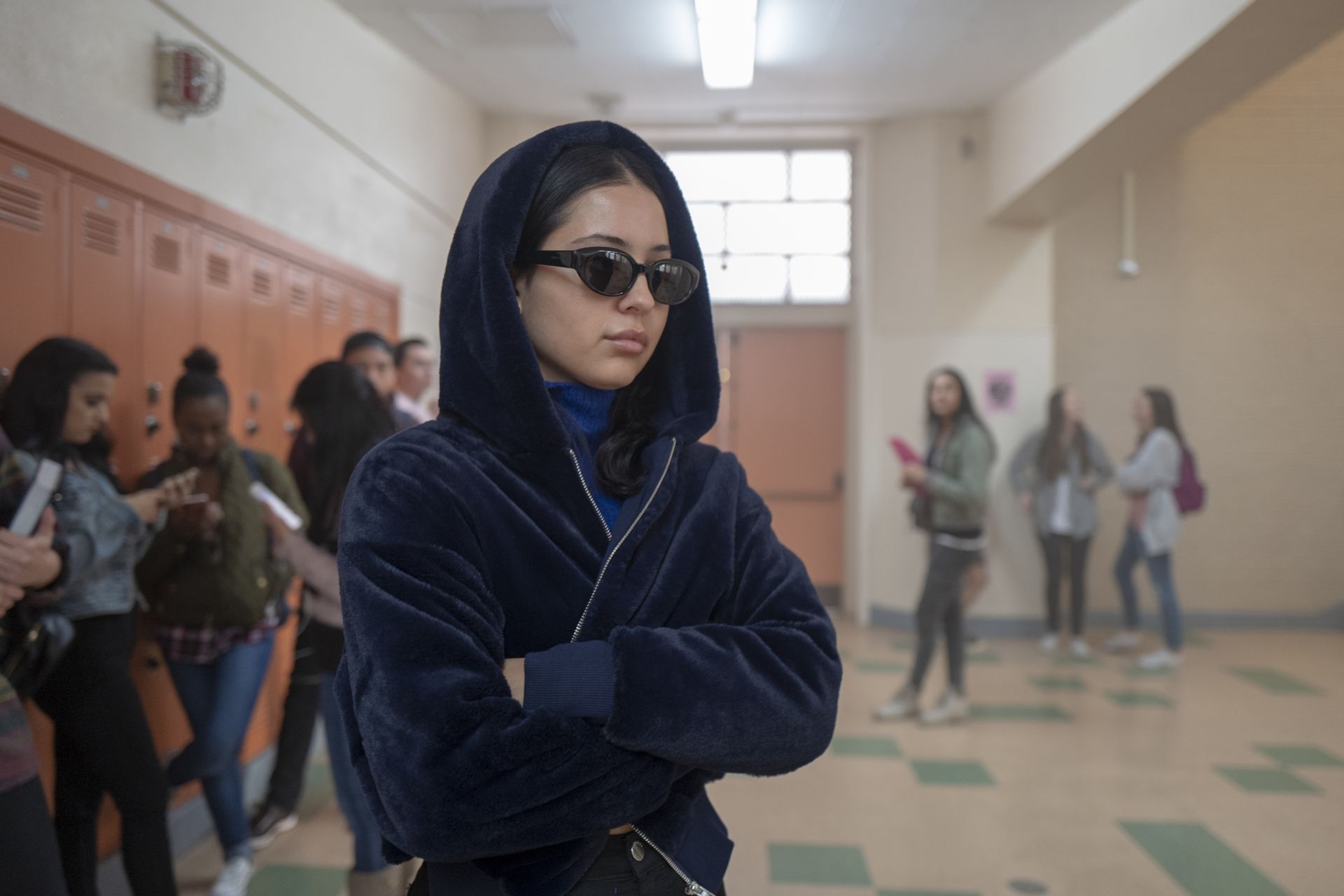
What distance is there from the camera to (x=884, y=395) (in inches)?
282

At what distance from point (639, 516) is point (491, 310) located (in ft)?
0.87

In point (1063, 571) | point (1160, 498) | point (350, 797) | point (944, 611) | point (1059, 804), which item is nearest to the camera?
point (350, 797)

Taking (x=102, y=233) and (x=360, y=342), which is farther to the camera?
(x=360, y=342)

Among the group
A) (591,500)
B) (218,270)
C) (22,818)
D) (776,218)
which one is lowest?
(22,818)

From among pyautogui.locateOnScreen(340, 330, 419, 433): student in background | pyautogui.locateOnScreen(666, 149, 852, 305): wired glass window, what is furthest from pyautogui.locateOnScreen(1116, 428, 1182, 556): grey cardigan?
pyautogui.locateOnScreen(340, 330, 419, 433): student in background

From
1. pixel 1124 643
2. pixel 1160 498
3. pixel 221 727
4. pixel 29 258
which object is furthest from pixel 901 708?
pixel 29 258

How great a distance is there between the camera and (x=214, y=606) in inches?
109

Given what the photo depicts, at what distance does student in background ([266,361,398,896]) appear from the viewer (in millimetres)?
2660

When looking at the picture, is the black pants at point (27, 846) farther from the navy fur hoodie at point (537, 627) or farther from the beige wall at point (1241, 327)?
the beige wall at point (1241, 327)

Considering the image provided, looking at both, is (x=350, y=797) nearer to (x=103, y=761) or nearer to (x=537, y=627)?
(x=103, y=761)

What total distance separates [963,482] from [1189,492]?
2.22 metres

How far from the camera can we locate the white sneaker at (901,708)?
4730 mm

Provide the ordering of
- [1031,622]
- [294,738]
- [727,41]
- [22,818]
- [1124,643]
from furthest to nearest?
[1031,622]
[1124,643]
[727,41]
[294,738]
[22,818]

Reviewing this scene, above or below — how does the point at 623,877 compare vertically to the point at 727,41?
below
